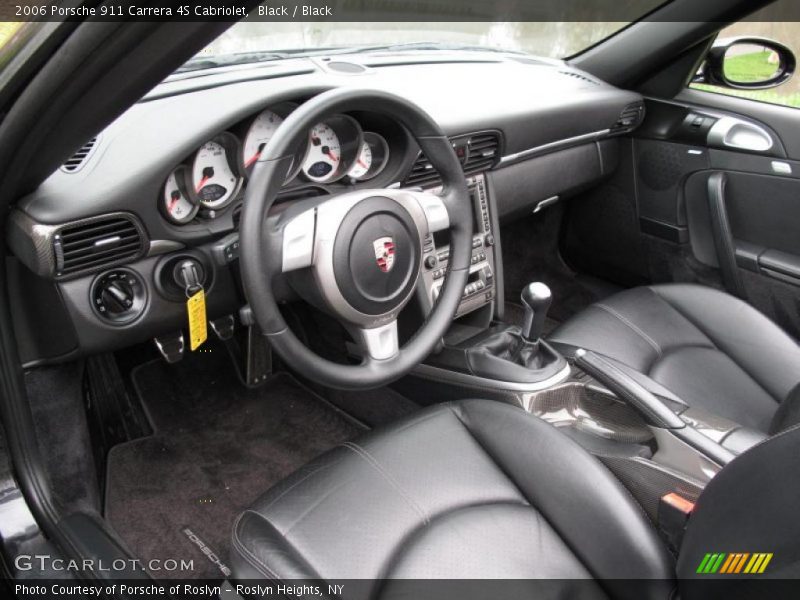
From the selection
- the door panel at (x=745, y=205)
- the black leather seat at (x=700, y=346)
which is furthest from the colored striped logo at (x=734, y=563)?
the door panel at (x=745, y=205)

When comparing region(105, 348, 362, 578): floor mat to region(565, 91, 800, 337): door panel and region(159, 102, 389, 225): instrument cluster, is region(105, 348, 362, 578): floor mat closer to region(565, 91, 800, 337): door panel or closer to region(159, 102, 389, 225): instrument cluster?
region(159, 102, 389, 225): instrument cluster

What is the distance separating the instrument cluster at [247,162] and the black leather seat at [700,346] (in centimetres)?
72

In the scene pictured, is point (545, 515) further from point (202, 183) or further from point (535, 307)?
point (202, 183)

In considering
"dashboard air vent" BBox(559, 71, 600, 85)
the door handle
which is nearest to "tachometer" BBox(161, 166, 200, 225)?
"dashboard air vent" BBox(559, 71, 600, 85)

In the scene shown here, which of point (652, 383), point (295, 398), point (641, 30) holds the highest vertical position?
point (641, 30)

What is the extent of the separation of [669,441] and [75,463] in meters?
1.32

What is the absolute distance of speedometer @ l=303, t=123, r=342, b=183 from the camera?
140 centimetres

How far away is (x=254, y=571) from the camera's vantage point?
1041 mm

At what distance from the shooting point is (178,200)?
1.28 metres

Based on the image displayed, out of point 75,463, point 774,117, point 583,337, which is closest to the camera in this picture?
point 75,463

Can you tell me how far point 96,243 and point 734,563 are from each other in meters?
1.12

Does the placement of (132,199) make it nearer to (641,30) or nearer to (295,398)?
(295,398)

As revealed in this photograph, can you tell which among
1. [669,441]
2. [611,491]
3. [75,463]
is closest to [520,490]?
[611,491]

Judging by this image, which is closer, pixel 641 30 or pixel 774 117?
A: pixel 774 117
